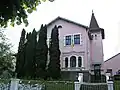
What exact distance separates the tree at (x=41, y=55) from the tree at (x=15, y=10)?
1778cm

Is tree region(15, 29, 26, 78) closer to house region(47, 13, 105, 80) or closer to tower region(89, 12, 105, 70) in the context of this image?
house region(47, 13, 105, 80)

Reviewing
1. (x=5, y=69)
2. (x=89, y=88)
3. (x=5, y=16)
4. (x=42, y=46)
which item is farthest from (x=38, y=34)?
(x=5, y=16)

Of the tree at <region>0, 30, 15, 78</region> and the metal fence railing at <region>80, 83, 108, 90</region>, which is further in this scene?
the tree at <region>0, 30, 15, 78</region>

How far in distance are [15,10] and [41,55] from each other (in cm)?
1909

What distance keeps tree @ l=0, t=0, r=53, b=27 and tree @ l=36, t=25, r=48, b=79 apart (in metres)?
17.8

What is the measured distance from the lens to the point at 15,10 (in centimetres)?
384

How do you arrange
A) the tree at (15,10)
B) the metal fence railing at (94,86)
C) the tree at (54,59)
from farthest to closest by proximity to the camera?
the tree at (54,59) < the metal fence railing at (94,86) < the tree at (15,10)

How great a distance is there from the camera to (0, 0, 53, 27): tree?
148 inches

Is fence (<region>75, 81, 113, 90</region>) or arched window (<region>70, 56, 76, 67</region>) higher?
arched window (<region>70, 56, 76, 67</region>)

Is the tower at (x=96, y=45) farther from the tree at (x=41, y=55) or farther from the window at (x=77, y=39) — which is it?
the tree at (x=41, y=55)

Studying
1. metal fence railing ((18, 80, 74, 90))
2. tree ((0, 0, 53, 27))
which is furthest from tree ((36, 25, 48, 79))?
tree ((0, 0, 53, 27))

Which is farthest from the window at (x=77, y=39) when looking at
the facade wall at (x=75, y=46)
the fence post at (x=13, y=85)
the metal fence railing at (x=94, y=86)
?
the fence post at (x=13, y=85)

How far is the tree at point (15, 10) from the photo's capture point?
Result: 12.3 feet

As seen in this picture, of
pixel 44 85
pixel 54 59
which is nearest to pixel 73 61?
pixel 54 59
